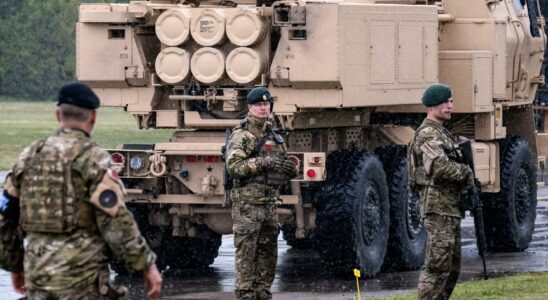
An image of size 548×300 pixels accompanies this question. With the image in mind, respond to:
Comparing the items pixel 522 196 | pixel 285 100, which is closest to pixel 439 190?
pixel 285 100

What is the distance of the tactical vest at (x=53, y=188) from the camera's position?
6.94 meters

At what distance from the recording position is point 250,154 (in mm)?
11586

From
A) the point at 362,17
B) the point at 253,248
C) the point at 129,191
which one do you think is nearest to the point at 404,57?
the point at 362,17

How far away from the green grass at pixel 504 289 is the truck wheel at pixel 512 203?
3.11 m

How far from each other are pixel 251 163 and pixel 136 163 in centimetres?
291

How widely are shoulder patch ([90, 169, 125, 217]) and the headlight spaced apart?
23.9 ft

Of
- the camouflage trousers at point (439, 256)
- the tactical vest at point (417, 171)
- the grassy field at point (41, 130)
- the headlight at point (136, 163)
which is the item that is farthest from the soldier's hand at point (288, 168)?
the grassy field at point (41, 130)

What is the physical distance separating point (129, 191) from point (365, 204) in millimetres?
2137

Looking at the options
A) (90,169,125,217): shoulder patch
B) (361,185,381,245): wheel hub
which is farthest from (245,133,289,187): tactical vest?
(90,169,125,217): shoulder patch

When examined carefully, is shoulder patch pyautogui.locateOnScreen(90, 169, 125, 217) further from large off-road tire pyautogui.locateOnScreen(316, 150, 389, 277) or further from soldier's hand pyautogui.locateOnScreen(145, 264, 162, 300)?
large off-road tire pyautogui.locateOnScreen(316, 150, 389, 277)

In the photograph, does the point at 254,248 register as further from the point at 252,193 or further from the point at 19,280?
the point at 19,280

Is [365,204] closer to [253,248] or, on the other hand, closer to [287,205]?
[287,205]

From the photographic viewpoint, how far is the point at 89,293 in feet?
22.8

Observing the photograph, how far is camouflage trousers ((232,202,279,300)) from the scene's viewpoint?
11523 mm
